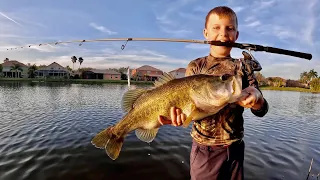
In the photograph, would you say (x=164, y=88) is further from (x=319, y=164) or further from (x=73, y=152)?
(x=319, y=164)

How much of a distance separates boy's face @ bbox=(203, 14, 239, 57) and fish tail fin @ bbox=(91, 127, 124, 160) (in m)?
1.91

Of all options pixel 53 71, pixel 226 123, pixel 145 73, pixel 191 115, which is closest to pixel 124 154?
pixel 226 123

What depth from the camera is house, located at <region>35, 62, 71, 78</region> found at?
339 ft

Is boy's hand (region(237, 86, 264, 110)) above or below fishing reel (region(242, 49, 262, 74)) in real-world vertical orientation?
below

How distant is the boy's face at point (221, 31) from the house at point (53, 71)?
110m

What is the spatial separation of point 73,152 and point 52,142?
1843 mm

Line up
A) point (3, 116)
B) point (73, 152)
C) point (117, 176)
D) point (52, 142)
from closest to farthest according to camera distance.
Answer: point (117, 176) → point (73, 152) → point (52, 142) → point (3, 116)

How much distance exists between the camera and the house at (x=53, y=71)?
103 meters

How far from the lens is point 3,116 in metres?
17.0

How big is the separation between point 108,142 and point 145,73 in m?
116

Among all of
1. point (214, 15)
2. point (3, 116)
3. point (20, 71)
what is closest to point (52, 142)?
point (3, 116)

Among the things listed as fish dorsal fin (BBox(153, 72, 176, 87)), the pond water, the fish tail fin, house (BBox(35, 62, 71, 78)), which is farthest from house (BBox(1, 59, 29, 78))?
fish dorsal fin (BBox(153, 72, 176, 87))

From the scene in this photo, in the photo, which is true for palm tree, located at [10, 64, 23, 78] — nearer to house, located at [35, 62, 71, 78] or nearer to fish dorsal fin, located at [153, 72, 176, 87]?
house, located at [35, 62, 71, 78]

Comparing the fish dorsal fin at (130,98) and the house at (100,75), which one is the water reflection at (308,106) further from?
the house at (100,75)
